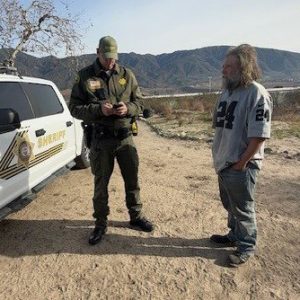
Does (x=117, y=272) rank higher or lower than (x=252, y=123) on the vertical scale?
lower

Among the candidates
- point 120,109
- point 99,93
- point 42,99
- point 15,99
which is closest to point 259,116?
point 120,109

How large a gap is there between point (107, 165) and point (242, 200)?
1.35 m

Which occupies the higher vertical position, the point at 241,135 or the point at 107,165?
the point at 241,135

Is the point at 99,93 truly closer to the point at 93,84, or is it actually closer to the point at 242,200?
the point at 93,84

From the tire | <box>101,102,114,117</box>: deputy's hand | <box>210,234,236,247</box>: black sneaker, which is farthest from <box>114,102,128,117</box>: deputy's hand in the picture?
the tire

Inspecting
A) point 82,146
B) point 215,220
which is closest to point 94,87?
point 215,220

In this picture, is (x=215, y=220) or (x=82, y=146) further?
(x=82, y=146)

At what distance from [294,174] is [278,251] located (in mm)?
3002

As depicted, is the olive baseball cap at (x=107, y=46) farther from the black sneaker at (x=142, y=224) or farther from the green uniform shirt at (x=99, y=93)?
the black sneaker at (x=142, y=224)

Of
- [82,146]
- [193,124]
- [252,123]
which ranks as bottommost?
[193,124]

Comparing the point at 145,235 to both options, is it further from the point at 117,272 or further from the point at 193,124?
the point at 193,124

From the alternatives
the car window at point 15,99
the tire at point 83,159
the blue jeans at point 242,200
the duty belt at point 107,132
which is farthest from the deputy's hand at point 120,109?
the tire at point 83,159

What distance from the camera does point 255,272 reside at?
12.0 ft

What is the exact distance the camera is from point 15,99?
190 inches
